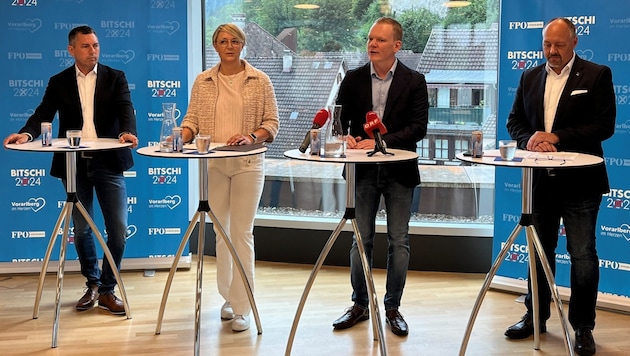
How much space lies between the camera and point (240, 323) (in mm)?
4117

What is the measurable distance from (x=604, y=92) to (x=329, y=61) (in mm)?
2398

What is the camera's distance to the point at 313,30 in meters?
5.63

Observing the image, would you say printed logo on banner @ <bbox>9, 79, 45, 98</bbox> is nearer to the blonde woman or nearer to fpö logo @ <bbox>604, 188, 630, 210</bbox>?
the blonde woman

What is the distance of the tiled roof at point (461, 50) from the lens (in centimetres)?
534

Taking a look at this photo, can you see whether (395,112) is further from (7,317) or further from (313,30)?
(7,317)

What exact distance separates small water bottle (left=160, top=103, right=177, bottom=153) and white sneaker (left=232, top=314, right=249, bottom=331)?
1.15 meters

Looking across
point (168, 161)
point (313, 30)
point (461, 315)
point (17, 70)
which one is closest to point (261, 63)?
point (313, 30)

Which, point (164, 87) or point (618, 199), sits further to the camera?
point (164, 87)

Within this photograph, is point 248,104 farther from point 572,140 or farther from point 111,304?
point 572,140

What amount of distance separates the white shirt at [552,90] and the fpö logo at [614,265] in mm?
1216

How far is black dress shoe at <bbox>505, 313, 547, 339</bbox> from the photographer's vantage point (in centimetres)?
405

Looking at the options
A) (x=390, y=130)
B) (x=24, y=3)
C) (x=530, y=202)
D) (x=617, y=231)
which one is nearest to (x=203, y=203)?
(x=390, y=130)

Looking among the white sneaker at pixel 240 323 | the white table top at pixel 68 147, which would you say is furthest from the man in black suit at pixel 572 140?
the white table top at pixel 68 147

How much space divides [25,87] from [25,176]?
0.63 m
